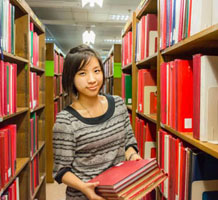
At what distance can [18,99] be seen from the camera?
1.98 meters

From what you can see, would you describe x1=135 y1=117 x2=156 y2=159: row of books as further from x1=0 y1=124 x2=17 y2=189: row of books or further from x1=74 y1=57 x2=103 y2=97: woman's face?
x1=0 y1=124 x2=17 y2=189: row of books

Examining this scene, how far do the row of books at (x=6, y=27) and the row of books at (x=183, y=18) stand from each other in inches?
35.4

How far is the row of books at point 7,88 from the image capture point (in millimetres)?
1400

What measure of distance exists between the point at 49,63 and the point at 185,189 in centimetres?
273

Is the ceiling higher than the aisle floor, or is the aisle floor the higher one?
the ceiling

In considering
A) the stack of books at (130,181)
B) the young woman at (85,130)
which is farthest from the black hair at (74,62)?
the stack of books at (130,181)

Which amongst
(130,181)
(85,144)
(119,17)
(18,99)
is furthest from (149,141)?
(119,17)

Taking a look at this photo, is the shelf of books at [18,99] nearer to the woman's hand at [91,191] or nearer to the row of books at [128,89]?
the woman's hand at [91,191]

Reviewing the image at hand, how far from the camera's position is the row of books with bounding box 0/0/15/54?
1420mm

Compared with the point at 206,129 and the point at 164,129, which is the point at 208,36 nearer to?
the point at 206,129

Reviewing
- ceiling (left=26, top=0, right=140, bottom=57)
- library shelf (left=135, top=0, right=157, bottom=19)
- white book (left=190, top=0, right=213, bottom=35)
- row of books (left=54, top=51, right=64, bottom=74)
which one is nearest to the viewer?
A: white book (left=190, top=0, right=213, bottom=35)

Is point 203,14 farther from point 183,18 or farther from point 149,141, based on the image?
point 149,141

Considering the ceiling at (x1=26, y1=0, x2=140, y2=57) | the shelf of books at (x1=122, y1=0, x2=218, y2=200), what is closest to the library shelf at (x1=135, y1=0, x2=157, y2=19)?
the shelf of books at (x1=122, y1=0, x2=218, y2=200)

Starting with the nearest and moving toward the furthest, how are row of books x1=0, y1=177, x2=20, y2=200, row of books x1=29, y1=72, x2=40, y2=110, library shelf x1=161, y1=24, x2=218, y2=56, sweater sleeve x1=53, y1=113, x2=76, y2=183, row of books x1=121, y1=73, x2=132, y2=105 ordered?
library shelf x1=161, y1=24, x2=218, y2=56
sweater sleeve x1=53, y1=113, x2=76, y2=183
row of books x1=0, y1=177, x2=20, y2=200
row of books x1=29, y1=72, x2=40, y2=110
row of books x1=121, y1=73, x2=132, y2=105
